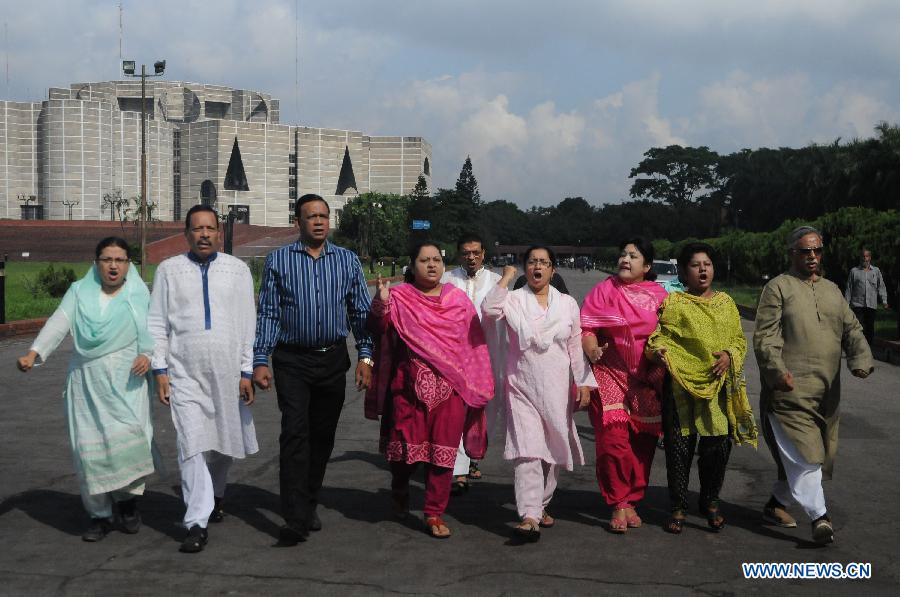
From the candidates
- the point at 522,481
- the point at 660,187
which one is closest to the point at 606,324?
the point at 522,481

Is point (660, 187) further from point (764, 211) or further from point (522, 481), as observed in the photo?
point (522, 481)

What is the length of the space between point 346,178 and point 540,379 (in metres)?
103

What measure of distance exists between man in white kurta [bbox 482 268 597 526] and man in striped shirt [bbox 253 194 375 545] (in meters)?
0.71

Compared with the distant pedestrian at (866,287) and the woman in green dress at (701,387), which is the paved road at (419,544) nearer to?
the woman in green dress at (701,387)

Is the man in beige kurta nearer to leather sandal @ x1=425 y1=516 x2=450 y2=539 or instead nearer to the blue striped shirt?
leather sandal @ x1=425 y1=516 x2=450 y2=539

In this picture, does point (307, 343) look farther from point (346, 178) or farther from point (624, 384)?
point (346, 178)

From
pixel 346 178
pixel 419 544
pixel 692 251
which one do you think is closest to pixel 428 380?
pixel 419 544

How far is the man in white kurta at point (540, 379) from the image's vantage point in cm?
525

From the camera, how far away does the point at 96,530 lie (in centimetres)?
500

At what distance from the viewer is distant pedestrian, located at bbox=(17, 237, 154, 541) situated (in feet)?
16.6

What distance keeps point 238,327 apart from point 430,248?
100 cm

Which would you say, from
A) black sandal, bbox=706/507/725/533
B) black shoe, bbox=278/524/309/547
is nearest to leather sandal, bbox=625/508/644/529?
black sandal, bbox=706/507/725/533

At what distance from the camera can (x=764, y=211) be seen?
6931 cm

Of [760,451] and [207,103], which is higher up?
[207,103]
